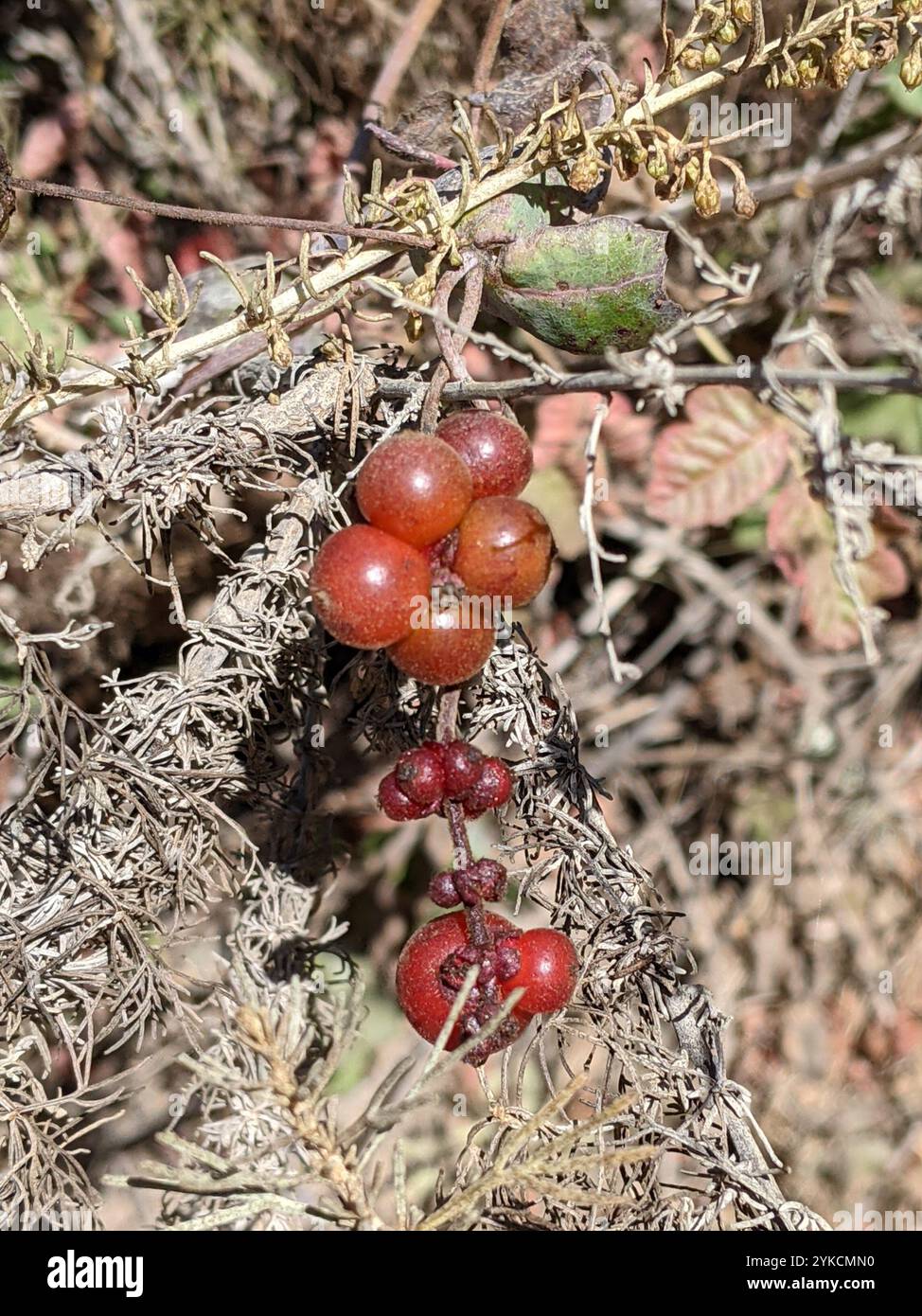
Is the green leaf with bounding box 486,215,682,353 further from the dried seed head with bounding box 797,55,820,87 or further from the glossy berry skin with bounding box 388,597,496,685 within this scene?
the glossy berry skin with bounding box 388,597,496,685

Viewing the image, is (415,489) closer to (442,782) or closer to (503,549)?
(503,549)

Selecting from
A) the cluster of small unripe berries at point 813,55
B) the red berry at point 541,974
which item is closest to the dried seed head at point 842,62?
the cluster of small unripe berries at point 813,55

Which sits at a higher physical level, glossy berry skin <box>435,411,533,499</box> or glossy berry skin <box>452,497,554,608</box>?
glossy berry skin <box>435,411,533,499</box>

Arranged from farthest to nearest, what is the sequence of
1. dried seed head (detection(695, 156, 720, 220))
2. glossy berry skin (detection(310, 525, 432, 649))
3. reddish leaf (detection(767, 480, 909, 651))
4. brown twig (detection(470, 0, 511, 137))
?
reddish leaf (detection(767, 480, 909, 651)) < brown twig (detection(470, 0, 511, 137)) < dried seed head (detection(695, 156, 720, 220)) < glossy berry skin (detection(310, 525, 432, 649))

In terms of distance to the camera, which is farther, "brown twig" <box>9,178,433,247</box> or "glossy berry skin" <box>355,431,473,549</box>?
"brown twig" <box>9,178,433,247</box>

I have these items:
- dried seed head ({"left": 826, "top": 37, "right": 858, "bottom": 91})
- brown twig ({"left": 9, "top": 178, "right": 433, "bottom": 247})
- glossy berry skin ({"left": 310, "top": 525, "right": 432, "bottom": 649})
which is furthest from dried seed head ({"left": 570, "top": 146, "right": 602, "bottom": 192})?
glossy berry skin ({"left": 310, "top": 525, "right": 432, "bottom": 649})

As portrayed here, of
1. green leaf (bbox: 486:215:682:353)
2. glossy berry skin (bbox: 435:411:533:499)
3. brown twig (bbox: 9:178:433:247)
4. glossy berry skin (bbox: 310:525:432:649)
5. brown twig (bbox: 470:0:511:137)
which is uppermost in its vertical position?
brown twig (bbox: 470:0:511:137)

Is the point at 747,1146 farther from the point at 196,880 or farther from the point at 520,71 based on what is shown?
the point at 520,71

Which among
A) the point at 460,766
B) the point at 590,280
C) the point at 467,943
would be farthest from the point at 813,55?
the point at 467,943

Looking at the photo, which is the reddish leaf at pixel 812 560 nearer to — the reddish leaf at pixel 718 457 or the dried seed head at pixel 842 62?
the reddish leaf at pixel 718 457
